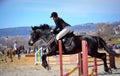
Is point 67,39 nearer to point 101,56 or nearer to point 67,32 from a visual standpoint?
point 67,32

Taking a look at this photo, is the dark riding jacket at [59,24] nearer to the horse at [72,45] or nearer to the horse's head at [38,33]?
the horse at [72,45]

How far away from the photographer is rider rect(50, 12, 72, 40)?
7582 millimetres

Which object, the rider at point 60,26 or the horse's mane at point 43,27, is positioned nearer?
the rider at point 60,26

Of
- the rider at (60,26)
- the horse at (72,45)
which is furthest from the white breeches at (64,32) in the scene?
the horse at (72,45)

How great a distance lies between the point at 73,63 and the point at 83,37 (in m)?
5.82

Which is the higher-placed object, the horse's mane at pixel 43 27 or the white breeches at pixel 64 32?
→ the horse's mane at pixel 43 27

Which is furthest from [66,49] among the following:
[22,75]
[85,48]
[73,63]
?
[73,63]

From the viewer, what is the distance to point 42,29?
8570mm

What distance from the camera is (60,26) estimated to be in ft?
25.5

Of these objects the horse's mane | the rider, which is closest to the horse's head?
the horse's mane

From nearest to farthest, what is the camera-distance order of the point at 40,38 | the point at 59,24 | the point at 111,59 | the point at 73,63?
the point at 59,24
the point at 40,38
the point at 111,59
the point at 73,63

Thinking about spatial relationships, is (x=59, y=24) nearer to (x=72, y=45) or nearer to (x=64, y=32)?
(x=64, y=32)

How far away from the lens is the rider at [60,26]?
7582mm

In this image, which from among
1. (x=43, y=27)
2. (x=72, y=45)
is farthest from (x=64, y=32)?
(x=43, y=27)
